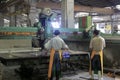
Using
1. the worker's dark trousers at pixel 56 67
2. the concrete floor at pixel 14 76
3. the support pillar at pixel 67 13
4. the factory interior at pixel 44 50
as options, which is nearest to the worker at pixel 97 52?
the factory interior at pixel 44 50

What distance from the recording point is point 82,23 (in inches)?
346

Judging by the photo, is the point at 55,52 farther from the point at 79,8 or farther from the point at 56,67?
the point at 79,8

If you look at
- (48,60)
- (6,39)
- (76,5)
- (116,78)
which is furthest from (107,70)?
(76,5)

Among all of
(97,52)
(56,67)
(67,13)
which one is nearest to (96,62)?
(97,52)

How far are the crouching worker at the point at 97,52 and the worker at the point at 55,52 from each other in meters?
0.85

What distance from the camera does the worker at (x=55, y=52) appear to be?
5059 mm

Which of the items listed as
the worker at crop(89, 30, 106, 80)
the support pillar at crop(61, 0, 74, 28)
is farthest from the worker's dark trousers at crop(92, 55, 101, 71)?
the support pillar at crop(61, 0, 74, 28)

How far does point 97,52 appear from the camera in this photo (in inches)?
215

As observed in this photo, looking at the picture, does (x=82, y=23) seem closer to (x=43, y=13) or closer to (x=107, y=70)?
(x=107, y=70)

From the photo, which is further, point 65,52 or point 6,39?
point 6,39

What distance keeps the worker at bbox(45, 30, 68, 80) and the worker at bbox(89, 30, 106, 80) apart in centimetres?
85

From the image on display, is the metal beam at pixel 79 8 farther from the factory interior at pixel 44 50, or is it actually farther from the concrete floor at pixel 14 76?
the concrete floor at pixel 14 76

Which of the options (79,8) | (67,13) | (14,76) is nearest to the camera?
(14,76)

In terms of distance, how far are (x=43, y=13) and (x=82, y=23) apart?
3560 mm
